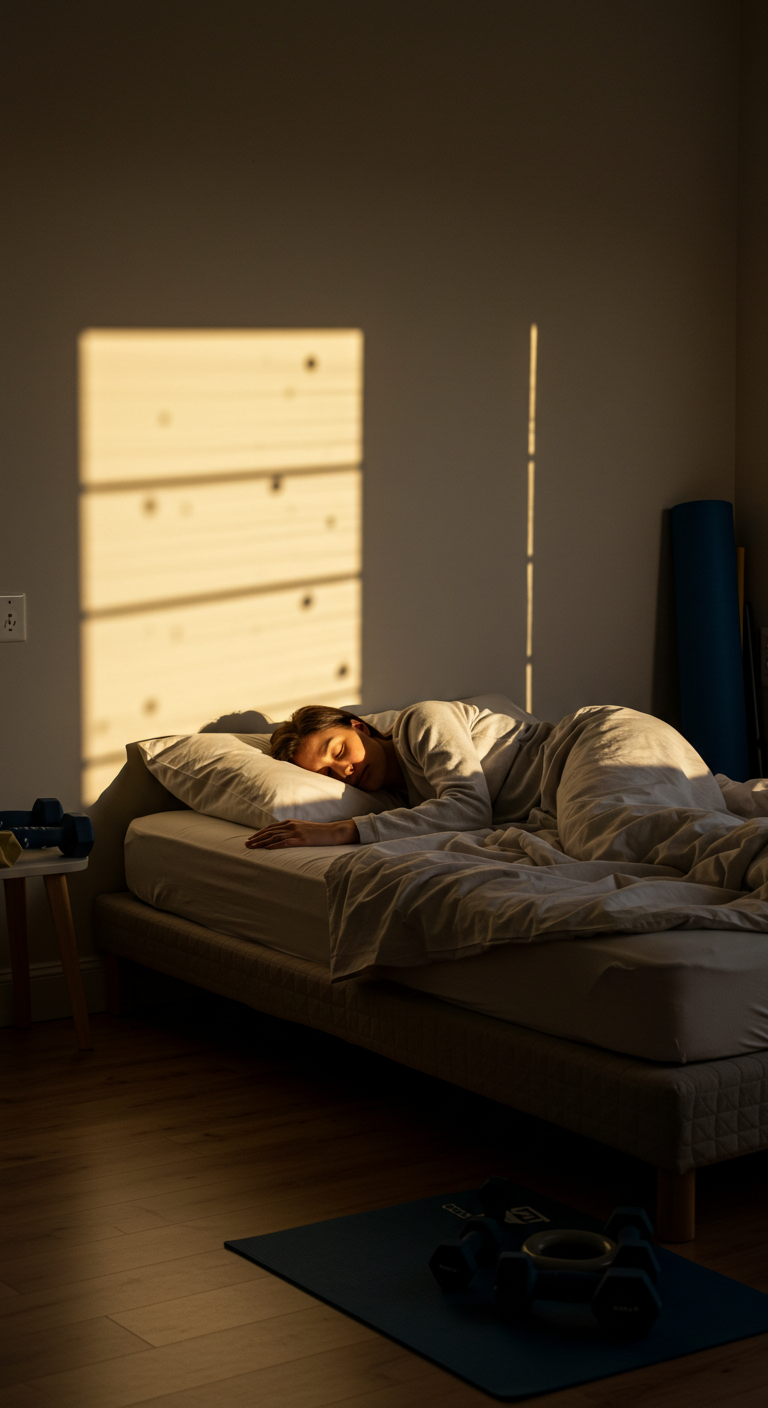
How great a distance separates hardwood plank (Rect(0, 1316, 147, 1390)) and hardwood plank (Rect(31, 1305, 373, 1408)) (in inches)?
0.7

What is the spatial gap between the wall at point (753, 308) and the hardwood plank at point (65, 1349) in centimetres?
325

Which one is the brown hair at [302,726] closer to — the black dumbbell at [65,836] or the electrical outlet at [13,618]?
the black dumbbell at [65,836]

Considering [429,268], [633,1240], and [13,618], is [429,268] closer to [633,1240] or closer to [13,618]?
[13,618]

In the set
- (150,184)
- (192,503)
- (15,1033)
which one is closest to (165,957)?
(15,1033)

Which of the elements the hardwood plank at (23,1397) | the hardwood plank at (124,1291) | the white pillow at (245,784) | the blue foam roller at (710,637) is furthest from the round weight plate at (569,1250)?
the blue foam roller at (710,637)

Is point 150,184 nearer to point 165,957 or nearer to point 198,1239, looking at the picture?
point 165,957

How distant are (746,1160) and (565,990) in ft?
1.78

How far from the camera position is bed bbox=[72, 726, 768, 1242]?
2109 mm

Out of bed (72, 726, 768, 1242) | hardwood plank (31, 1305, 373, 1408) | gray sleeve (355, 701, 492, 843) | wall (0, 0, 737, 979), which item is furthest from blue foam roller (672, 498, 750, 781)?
hardwood plank (31, 1305, 373, 1408)

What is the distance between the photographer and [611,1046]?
7.16 ft

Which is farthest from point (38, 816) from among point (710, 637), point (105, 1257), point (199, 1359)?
point (710, 637)

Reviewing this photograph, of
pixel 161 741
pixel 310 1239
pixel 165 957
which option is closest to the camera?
pixel 310 1239

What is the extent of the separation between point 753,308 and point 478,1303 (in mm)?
3591

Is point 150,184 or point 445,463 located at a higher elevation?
point 150,184
